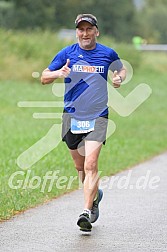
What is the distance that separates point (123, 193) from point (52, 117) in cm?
1173

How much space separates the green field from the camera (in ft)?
37.1

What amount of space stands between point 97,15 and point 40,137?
71771mm

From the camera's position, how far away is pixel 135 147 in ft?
59.8

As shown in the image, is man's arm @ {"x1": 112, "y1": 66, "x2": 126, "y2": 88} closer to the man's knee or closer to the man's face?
the man's face

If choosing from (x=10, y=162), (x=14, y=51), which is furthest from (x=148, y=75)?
(x=10, y=162)

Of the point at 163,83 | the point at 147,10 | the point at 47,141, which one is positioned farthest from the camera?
the point at 147,10

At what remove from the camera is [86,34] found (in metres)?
8.80

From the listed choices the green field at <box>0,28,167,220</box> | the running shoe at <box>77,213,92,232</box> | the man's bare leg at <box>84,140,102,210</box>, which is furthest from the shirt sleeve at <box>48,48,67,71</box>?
the green field at <box>0,28,167,220</box>

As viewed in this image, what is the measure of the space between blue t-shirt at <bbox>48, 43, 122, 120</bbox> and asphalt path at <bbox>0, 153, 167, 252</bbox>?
1225 mm

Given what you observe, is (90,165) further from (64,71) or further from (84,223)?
(64,71)

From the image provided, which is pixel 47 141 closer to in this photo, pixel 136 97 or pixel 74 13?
pixel 136 97

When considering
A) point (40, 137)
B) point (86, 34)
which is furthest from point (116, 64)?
point (40, 137)

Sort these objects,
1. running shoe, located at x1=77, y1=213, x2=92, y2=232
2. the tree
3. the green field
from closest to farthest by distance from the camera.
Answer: running shoe, located at x1=77, y1=213, x2=92, y2=232 < the green field < the tree

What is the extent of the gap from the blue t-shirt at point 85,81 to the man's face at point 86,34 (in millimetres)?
92
